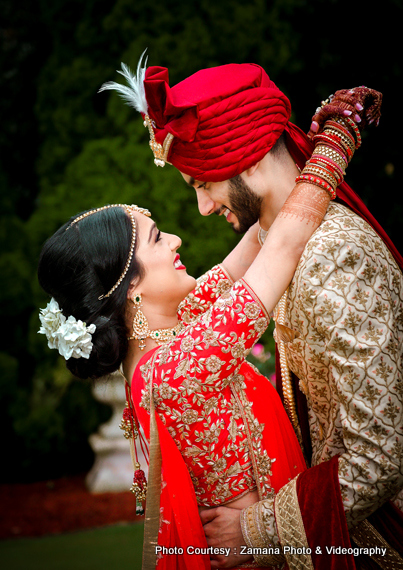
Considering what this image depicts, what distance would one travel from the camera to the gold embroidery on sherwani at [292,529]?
61.8 inches

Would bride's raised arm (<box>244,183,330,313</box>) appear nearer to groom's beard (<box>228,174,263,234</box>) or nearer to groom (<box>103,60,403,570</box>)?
groom (<box>103,60,403,570</box>)

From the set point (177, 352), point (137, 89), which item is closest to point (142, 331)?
point (177, 352)

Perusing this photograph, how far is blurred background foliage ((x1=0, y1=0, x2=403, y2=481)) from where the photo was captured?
156 inches

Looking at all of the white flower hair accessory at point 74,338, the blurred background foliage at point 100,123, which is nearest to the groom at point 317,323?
the white flower hair accessory at point 74,338

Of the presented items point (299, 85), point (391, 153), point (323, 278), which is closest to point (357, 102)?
point (323, 278)

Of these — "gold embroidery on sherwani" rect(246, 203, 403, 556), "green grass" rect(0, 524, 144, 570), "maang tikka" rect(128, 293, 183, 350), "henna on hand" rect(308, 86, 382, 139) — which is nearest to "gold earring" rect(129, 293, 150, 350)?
"maang tikka" rect(128, 293, 183, 350)

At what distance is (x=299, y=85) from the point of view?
449 cm

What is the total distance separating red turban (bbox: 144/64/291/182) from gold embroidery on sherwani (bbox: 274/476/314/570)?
100 centimetres

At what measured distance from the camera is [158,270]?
6.40ft

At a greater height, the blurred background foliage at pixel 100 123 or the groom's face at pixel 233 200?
the groom's face at pixel 233 200

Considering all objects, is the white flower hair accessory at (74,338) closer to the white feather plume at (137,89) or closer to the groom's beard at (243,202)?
the groom's beard at (243,202)

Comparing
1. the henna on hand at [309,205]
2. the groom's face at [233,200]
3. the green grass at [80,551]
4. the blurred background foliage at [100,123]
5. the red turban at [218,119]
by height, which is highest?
the red turban at [218,119]

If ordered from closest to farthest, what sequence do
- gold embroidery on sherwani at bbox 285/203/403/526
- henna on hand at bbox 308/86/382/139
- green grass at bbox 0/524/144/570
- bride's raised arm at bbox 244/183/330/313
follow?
gold embroidery on sherwani at bbox 285/203/403/526
bride's raised arm at bbox 244/183/330/313
henna on hand at bbox 308/86/382/139
green grass at bbox 0/524/144/570

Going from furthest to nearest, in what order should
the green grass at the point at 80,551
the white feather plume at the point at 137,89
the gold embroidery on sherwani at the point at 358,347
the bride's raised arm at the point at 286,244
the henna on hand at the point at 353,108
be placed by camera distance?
the green grass at the point at 80,551, the white feather plume at the point at 137,89, the henna on hand at the point at 353,108, the bride's raised arm at the point at 286,244, the gold embroidery on sherwani at the point at 358,347
